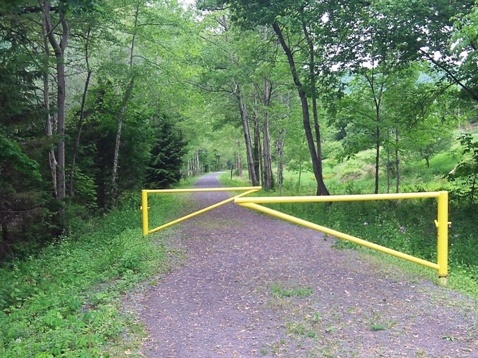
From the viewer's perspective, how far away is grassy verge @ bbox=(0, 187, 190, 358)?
3.95 metres

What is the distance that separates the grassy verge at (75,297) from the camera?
395 cm

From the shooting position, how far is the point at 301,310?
4777 mm

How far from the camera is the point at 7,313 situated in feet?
18.0

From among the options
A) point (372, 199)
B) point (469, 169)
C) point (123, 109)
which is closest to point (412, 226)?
point (469, 169)

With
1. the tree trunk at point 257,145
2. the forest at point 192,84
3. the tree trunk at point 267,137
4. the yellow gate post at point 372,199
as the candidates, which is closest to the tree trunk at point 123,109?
the forest at point 192,84

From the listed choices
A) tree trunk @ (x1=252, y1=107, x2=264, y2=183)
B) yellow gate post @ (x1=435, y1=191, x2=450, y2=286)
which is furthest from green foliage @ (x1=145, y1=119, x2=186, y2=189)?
yellow gate post @ (x1=435, y1=191, x2=450, y2=286)

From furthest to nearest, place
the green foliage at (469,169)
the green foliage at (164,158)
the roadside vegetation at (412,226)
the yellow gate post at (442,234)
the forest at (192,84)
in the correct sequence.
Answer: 1. the green foliage at (164,158)
2. the green foliage at (469,169)
3. the forest at (192,84)
4. the roadside vegetation at (412,226)
5. the yellow gate post at (442,234)

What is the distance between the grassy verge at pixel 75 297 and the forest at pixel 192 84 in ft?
5.90

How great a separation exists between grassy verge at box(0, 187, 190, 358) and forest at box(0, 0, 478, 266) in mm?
1797

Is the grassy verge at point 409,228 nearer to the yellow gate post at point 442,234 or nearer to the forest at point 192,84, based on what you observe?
the yellow gate post at point 442,234

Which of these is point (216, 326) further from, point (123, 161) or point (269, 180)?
point (269, 180)

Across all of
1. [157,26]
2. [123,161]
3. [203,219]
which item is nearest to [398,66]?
[203,219]

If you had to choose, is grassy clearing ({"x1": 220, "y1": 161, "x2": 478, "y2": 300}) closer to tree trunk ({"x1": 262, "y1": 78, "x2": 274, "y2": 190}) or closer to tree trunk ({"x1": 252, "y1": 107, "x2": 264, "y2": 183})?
tree trunk ({"x1": 262, "y1": 78, "x2": 274, "y2": 190})

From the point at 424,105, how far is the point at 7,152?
11.0 metres
